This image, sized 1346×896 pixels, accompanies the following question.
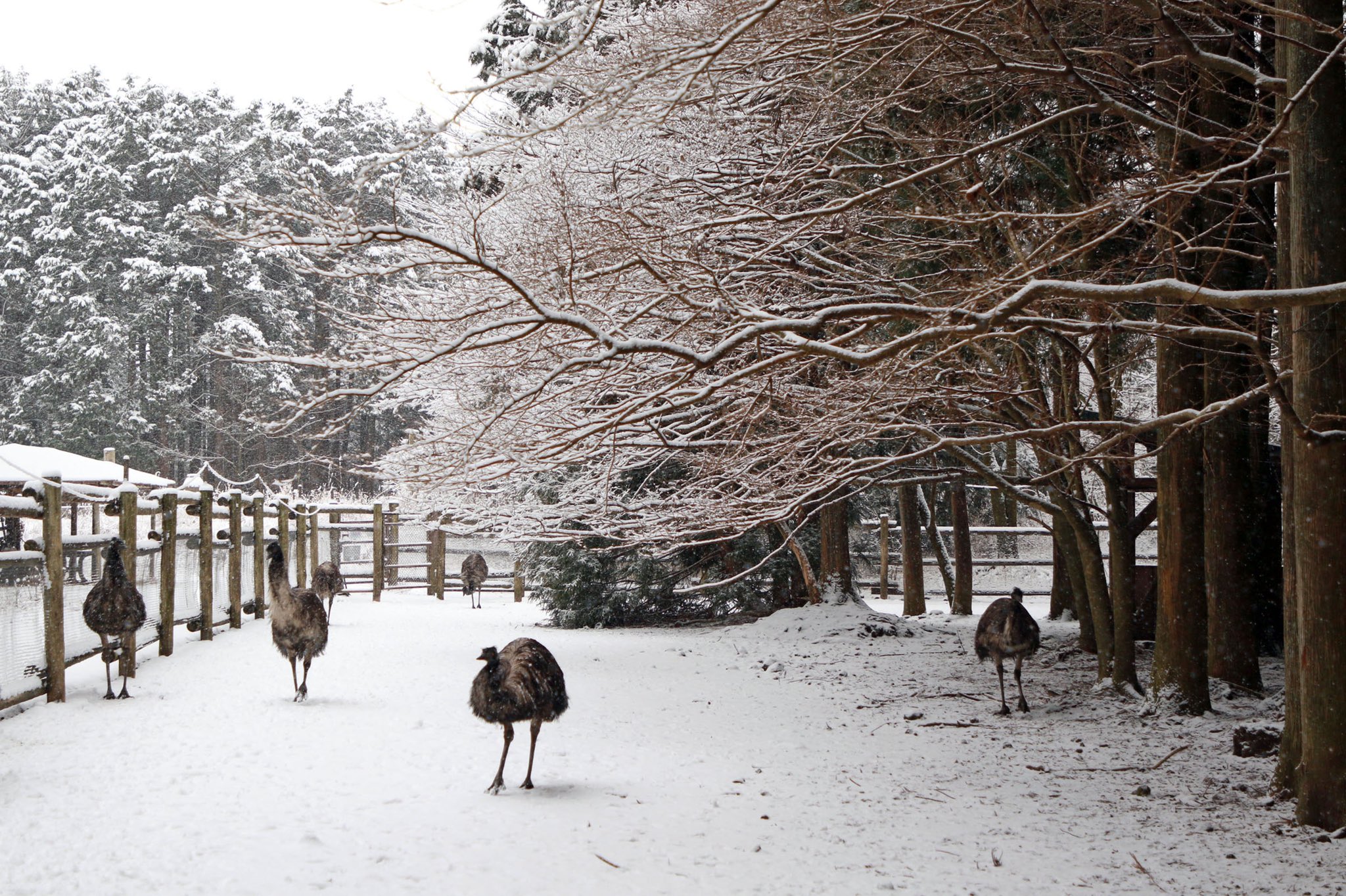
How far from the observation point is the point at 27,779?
563cm

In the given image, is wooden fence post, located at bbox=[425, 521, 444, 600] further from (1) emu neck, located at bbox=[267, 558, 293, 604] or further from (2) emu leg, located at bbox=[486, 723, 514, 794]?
(2) emu leg, located at bbox=[486, 723, 514, 794]

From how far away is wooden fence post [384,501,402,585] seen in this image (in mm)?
23181

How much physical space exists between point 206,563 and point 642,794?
27.0ft

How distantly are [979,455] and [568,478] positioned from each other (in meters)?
6.51

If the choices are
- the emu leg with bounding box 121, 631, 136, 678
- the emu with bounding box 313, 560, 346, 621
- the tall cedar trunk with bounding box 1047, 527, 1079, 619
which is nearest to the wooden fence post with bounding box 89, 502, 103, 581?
the emu leg with bounding box 121, 631, 136, 678

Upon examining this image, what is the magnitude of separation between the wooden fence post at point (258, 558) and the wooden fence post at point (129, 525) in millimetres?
→ 4824

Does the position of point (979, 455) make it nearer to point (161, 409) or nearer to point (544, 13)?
point (544, 13)

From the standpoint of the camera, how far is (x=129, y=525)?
948cm

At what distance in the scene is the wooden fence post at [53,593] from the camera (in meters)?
7.59

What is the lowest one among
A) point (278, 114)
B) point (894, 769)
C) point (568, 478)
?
point (894, 769)

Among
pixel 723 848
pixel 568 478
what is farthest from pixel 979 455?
pixel 723 848

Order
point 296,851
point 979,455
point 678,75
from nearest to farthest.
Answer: point 296,851 → point 678,75 → point 979,455

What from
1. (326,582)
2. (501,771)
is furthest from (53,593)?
(326,582)

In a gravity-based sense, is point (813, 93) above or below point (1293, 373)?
above
